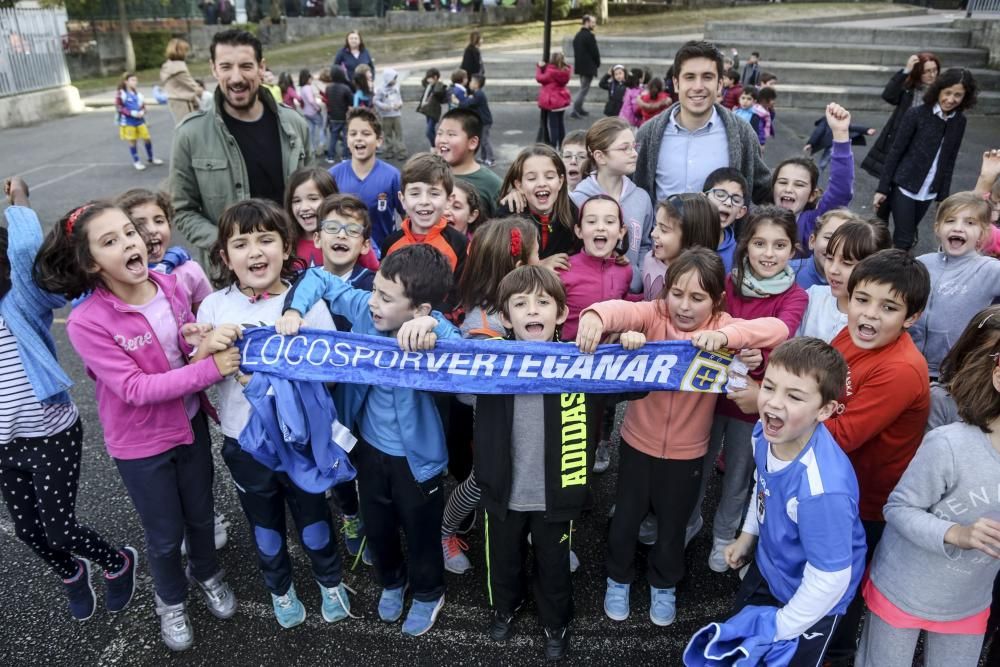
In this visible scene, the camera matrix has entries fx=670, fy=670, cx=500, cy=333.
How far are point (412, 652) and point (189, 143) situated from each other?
10.1ft

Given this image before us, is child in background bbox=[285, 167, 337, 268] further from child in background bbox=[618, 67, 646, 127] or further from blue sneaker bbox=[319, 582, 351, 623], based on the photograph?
child in background bbox=[618, 67, 646, 127]

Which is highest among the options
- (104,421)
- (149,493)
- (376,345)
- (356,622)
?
(376,345)

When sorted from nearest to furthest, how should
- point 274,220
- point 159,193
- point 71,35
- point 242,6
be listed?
1. point 274,220
2. point 159,193
3. point 71,35
4. point 242,6

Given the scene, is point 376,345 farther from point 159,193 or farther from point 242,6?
point 242,6

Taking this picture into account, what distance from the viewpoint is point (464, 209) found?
4145mm

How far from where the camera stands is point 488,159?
11.7m

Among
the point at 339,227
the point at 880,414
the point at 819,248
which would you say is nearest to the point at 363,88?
the point at 339,227

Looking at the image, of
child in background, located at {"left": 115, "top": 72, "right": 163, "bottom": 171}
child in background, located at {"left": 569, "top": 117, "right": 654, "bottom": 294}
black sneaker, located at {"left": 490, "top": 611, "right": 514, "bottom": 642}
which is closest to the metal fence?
child in background, located at {"left": 115, "top": 72, "right": 163, "bottom": 171}

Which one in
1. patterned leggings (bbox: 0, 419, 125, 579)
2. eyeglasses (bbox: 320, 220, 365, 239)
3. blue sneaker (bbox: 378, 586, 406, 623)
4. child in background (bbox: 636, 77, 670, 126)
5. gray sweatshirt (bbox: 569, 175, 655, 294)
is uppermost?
child in background (bbox: 636, 77, 670, 126)

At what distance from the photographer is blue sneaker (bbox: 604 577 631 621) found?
3.16 meters

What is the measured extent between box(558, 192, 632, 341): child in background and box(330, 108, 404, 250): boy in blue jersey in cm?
171

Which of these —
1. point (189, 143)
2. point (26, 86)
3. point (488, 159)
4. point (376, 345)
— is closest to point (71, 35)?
point (26, 86)

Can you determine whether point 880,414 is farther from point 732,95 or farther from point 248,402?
point 732,95

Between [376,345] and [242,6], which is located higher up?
[242,6]
